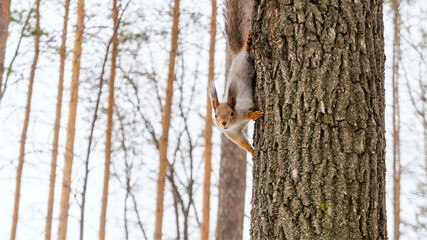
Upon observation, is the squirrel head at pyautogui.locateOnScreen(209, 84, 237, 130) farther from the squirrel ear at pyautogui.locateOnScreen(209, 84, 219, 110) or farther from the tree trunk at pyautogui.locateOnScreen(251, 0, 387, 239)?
the tree trunk at pyautogui.locateOnScreen(251, 0, 387, 239)

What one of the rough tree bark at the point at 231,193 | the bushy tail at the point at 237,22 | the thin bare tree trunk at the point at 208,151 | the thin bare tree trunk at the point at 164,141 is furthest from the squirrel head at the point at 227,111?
the thin bare tree trunk at the point at 208,151

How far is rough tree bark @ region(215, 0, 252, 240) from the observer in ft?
21.4

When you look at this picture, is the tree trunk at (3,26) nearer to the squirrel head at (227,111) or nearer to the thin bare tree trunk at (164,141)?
the thin bare tree trunk at (164,141)

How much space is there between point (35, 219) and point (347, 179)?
798 cm

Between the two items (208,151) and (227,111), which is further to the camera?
(208,151)

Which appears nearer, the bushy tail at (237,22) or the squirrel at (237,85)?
the squirrel at (237,85)

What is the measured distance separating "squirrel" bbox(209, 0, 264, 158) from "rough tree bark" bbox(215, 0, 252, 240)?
3741 millimetres

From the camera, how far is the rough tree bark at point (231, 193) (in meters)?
6.52

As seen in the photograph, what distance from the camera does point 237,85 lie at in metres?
2.52

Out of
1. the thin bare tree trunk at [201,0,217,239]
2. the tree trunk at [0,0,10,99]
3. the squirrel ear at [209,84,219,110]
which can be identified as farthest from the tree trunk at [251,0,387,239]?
the thin bare tree trunk at [201,0,217,239]

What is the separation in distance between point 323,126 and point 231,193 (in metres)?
4.87

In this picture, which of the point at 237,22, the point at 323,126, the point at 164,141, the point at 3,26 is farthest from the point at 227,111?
the point at 164,141

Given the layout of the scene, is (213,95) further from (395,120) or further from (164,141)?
(395,120)

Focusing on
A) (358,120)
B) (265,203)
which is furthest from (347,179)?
(265,203)
